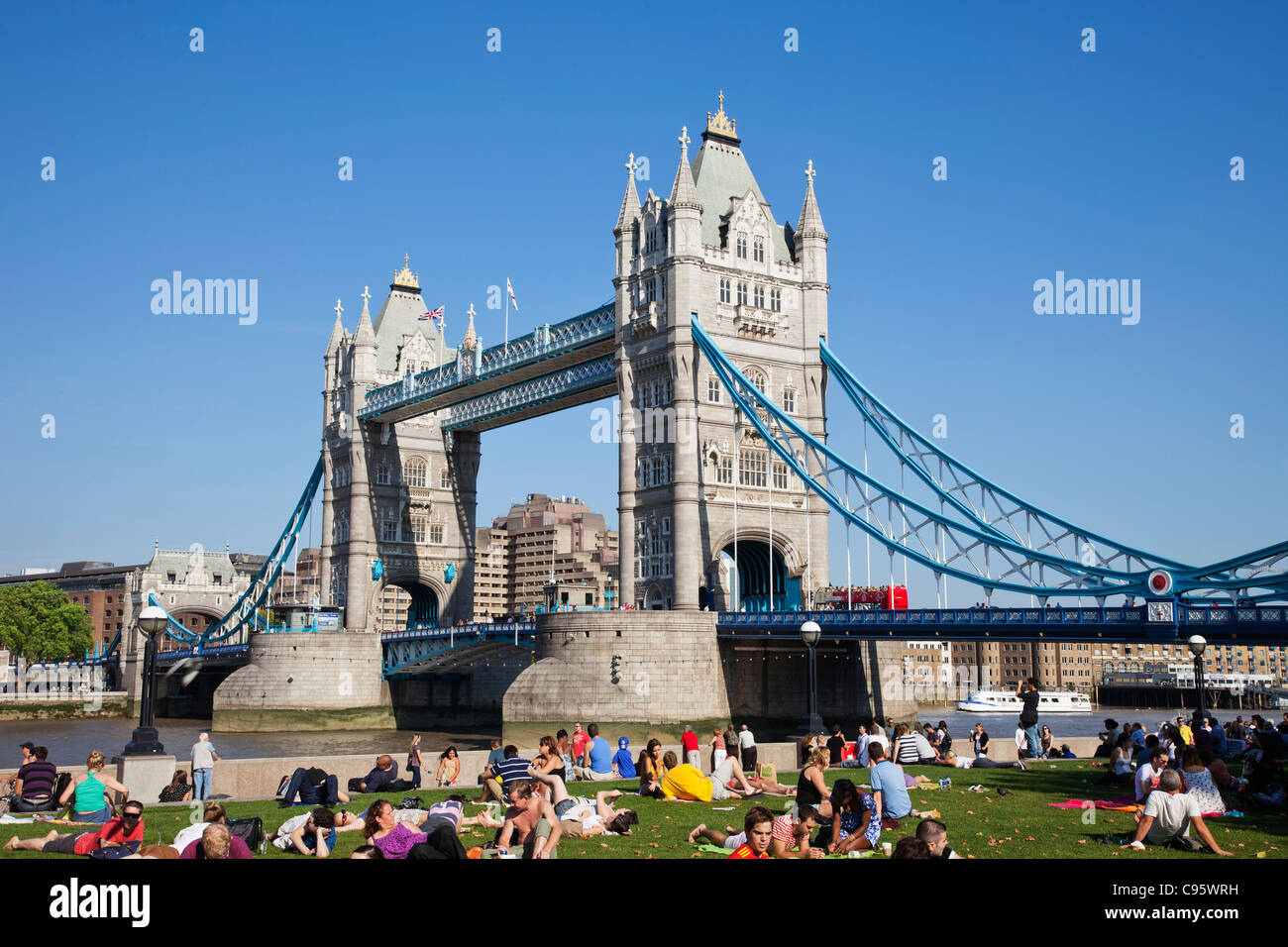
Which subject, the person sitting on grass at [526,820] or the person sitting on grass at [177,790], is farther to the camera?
the person sitting on grass at [177,790]

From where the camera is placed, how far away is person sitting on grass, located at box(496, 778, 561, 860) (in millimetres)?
12445

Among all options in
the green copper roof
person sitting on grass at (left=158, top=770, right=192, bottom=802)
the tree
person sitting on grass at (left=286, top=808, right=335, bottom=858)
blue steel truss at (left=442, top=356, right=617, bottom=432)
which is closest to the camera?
person sitting on grass at (left=286, top=808, right=335, bottom=858)

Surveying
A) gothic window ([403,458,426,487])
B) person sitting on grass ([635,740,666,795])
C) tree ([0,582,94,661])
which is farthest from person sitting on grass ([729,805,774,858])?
tree ([0,582,94,661])

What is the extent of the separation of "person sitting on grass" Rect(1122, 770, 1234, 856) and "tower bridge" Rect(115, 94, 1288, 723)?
2217 cm

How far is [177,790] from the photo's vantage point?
2006 cm

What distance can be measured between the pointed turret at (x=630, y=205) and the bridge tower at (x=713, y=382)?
6 cm

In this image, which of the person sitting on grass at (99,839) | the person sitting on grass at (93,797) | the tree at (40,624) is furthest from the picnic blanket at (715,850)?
the tree at (40,624)

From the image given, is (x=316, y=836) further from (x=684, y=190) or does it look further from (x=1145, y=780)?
(x=684, y=190)

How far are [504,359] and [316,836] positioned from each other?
5510cm

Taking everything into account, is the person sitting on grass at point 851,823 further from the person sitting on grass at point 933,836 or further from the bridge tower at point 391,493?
the bridge tower at point 391,493

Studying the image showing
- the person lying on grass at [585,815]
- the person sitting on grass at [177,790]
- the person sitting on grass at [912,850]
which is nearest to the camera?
the person sitting on grass at [912,850]

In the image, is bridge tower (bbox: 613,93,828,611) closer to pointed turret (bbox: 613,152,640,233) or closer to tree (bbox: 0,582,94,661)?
pointed turret (bbox: 613,152,640,233)

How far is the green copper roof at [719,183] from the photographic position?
2184 inches
